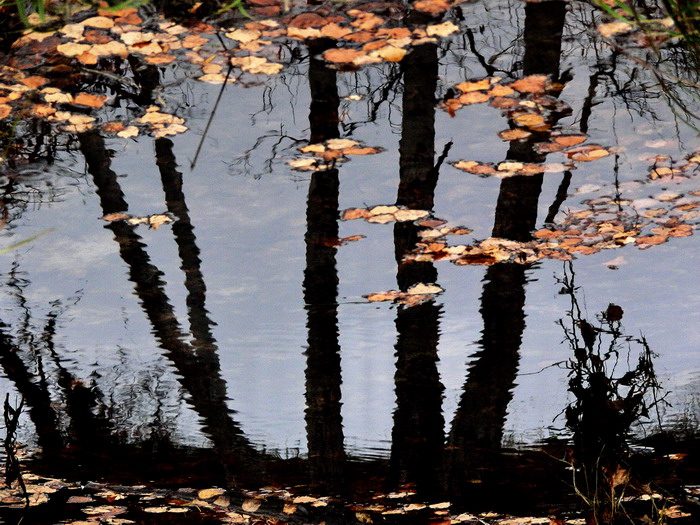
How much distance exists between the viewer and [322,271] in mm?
Answer: 2520

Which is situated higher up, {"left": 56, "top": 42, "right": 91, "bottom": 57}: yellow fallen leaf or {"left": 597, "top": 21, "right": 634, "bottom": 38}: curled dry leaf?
{"left": 56, "top": 42, "right": 91, "bottom": 57}: yellow fallen leaf

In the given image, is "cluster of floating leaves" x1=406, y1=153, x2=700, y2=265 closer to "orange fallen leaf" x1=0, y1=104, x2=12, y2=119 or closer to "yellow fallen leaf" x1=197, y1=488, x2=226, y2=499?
"orange fallen leaf" x1=0, y1=104, x2=12, y2=119

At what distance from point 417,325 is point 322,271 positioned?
52 cm

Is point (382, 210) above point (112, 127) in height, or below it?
below

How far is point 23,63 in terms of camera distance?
239 centimetres

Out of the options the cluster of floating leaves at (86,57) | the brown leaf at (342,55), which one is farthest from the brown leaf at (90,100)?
the brown leaf at (342,55)

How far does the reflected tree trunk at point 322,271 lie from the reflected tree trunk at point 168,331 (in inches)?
17.2

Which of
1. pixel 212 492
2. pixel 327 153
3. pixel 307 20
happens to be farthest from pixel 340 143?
pixel 212 492

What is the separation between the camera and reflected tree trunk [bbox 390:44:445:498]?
7.90ft

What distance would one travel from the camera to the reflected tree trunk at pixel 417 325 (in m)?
2.41

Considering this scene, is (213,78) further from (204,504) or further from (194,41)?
(204,504)

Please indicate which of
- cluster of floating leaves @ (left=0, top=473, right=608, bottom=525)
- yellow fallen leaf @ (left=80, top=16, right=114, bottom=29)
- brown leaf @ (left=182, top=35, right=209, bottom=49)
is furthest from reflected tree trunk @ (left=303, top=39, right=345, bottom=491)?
cluster of floating leaves @ (left=0, top=473, right=608, bottom=525)

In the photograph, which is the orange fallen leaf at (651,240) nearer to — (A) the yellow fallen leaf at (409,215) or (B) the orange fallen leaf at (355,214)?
(A) the yellow fallen leaf at (409,215)

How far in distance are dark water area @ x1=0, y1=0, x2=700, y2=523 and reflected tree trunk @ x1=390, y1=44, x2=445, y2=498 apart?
0.03ft
